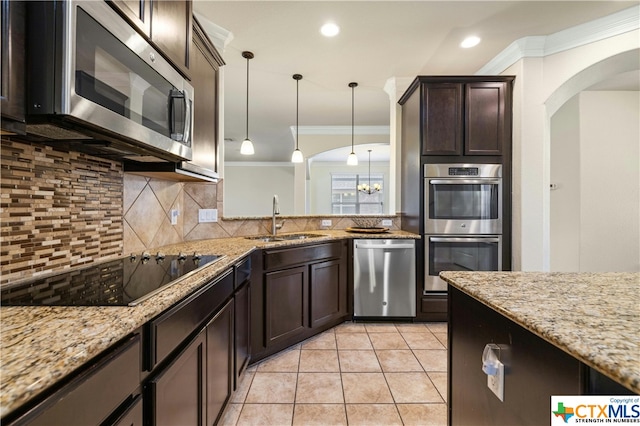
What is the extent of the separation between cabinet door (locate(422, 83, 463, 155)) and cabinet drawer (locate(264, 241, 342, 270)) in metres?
1.33

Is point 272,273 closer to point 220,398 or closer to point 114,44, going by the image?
point 220,398

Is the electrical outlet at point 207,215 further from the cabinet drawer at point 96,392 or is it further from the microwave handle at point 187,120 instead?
the cabinet drawer at point 96,392

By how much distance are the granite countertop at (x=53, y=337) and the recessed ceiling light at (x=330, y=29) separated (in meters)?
2.41

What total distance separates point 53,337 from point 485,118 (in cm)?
334

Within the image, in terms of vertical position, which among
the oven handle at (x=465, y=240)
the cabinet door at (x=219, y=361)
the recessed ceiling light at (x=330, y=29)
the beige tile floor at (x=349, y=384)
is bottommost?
the beige tile floor at (x=349, y=384)

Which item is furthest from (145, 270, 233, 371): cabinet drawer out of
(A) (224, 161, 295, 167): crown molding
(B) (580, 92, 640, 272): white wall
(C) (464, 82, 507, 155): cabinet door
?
(A) (224, 161, 295, 167): crown molding

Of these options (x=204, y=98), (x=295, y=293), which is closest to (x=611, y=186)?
(x=295, y=293)

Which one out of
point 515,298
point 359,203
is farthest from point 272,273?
point 359,203

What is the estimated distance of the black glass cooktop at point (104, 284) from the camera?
0.85 m

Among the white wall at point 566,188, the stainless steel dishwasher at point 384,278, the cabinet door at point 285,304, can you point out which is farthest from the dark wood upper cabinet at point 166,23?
the white wall at point 566,188

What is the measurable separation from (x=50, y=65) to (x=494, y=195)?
317cm

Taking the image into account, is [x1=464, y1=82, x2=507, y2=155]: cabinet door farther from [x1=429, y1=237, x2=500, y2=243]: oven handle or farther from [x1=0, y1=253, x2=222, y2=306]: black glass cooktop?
[x1=0, y1=253, x2=222, y2=306]: black glass cooktop

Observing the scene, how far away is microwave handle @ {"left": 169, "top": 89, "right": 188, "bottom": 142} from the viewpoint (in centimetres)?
128

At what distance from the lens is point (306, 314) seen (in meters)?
2.46
